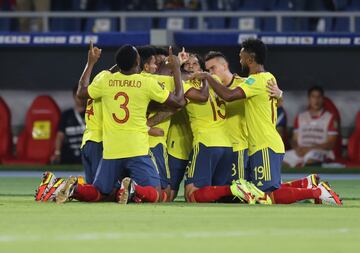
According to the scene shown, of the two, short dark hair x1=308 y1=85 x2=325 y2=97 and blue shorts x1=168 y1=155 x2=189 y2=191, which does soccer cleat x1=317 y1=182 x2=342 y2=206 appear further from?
short dark hair x1=308 y1=85 x2=325 y2=97

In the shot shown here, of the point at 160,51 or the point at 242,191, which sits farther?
the point at 160,51

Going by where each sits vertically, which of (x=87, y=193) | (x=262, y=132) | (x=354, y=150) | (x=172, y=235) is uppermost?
(x=262, y=132)

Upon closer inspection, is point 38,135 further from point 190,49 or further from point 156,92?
point 156,92

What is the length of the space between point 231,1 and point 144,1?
5.66 feet

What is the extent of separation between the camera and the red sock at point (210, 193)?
12.6 m

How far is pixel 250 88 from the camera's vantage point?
1250cm

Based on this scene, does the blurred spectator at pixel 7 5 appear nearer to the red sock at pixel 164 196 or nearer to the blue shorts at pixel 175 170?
the blue shorts at pixel 175 170

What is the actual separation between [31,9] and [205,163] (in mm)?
11622

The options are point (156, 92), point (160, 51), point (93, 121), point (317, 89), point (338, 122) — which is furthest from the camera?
point (338, 122)

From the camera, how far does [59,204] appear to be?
1185cm

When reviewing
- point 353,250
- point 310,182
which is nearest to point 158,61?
point 310,182

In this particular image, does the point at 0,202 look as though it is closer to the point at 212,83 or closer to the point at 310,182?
the point at 212,83

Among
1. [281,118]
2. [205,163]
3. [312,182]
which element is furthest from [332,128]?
[205,163]

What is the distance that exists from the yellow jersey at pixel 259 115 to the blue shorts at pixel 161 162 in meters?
0.97
